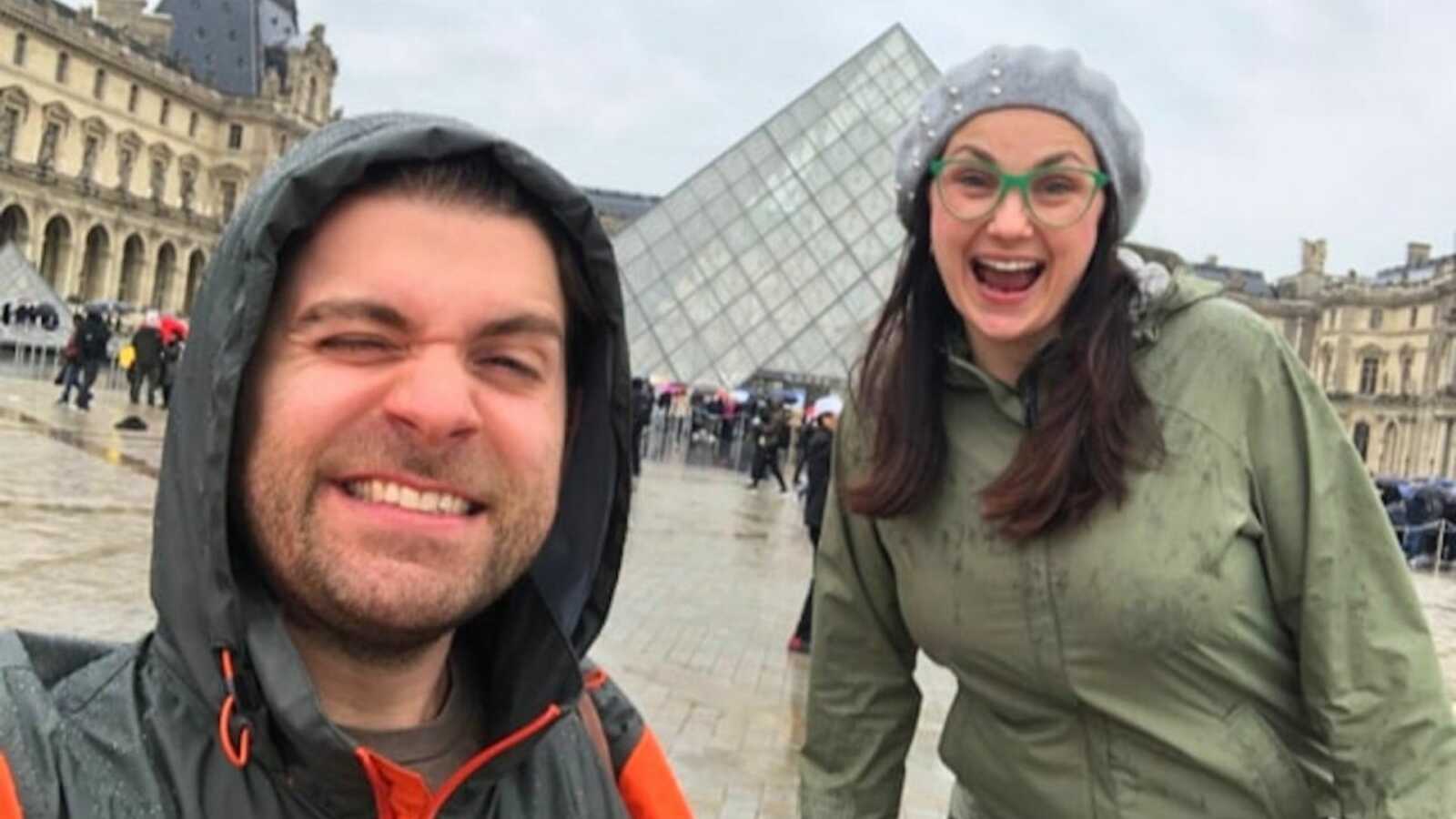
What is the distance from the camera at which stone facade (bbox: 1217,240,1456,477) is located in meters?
65.9

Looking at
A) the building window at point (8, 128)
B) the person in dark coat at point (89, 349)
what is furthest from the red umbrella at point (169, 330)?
the building window at point (8, 128)

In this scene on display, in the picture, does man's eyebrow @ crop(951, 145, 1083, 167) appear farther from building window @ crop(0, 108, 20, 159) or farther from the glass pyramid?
building window @ crop(0, 108, 20, 159)

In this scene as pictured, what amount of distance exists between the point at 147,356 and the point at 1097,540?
19248 mm

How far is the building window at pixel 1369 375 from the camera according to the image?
72312mm

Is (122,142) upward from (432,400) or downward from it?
upward

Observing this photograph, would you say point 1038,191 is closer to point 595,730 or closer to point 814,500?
point 595,730

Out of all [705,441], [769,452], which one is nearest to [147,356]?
[769,452]

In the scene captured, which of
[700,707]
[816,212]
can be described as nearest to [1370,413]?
[816,212]

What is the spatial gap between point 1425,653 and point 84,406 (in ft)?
58.5

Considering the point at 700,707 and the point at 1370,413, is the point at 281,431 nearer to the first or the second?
the point at 700,707

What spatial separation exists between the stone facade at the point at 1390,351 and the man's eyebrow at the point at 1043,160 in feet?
215

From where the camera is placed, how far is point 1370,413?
234 feet

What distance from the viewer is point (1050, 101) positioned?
1.69 m

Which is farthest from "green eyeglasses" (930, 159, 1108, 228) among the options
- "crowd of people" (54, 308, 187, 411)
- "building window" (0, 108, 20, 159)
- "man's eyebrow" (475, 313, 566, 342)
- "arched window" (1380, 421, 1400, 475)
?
"arched window" (1380, 421, 1400, 475)
